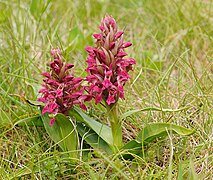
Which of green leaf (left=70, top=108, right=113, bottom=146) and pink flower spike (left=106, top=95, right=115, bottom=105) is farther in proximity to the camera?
green leaf (left=70, top=108, right=113, bottom=146)

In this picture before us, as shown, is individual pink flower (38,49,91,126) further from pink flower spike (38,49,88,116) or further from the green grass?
the green grass

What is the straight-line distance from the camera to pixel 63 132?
6.59 ft

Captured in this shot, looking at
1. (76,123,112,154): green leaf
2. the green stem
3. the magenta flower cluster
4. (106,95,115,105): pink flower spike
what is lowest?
(76,123,112,154): green leaf

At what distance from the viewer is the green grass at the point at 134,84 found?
1909 mm

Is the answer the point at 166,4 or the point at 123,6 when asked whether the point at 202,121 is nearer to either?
the point at 166,4

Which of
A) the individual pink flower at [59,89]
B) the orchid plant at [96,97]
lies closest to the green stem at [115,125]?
the orchid plant at [96,97]

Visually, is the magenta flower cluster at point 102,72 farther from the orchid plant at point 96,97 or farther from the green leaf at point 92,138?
the green leaf at point 92,138

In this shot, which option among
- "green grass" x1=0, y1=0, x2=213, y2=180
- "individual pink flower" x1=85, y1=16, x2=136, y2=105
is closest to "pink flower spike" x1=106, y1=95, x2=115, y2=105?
"individual pink flower" x1=85, y1=16, x2=136, y2=105

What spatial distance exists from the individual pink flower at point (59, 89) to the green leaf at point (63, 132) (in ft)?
0.19

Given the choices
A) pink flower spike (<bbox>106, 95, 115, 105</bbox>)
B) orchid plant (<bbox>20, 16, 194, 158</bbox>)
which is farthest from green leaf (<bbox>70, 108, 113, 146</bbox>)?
pink flower spike (<bbox>106, 95, 115, 105</bbox>)

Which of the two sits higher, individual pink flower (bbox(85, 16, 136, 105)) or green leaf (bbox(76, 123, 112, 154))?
individual pink flower (bbox(85, 16, 136, 105))

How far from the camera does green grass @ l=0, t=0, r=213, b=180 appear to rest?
1909 millimetres

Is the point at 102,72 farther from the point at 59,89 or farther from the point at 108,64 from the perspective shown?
the point at 59,89

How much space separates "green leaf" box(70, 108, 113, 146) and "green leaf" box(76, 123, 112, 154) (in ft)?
0.11
